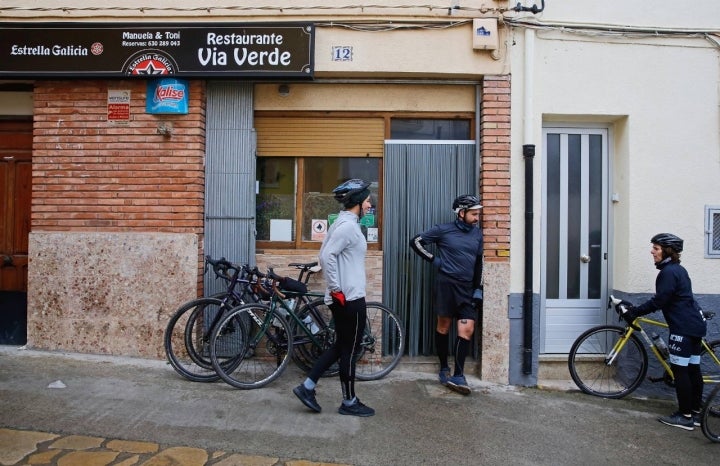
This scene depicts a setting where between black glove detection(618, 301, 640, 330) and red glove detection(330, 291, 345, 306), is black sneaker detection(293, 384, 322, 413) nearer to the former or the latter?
red glove detection(330, 291, 345, 306)

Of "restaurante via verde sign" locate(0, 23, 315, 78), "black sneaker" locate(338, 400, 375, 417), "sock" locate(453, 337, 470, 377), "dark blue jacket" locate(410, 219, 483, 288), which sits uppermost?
"restaurante via verde sign" locate(0, 23, 315, 78)

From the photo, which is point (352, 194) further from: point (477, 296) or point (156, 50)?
point (156, 50)

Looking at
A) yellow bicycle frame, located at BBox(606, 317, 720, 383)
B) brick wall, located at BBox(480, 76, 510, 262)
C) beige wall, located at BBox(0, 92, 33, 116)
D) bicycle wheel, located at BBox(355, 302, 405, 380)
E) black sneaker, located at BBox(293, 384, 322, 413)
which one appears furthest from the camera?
beige wall, located at BBox(0, 92, 33, 116)

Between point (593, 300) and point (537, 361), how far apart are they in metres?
1.01

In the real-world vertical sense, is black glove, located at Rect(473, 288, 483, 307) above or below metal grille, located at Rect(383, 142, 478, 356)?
below

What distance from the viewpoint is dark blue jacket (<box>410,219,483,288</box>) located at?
18.0 feet

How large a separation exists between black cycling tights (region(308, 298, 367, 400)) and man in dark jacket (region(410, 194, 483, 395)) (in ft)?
4.13

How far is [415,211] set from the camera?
20.0 ft

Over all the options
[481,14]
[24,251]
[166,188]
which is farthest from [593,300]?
[24,251]

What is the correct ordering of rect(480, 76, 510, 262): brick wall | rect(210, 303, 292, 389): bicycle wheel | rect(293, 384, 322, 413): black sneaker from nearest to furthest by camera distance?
1. rect(293, 384, 322, 413): black sneaker
2. rect(210, 303, 292, 389): bicycle wheel
3. rect(480, 76, 510, 262): brick wall

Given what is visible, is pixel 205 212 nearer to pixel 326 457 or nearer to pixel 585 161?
pixel 326 457

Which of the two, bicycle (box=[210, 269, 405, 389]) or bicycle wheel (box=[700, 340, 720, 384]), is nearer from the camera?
bicycle (box=[210, 269, 405, 389])

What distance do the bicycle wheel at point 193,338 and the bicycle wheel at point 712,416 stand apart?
414 centimetres

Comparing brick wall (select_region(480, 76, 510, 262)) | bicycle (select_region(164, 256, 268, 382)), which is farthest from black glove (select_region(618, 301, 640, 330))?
bicycle (select_region(164, 256, 268, 382))
